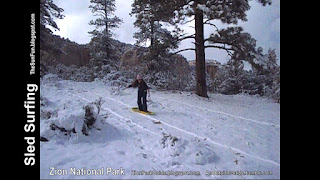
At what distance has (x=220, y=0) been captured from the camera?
28.4ft

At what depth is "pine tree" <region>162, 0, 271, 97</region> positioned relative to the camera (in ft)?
27.9

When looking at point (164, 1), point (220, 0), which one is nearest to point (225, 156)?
point (220, 0)

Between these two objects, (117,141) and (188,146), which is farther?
(117,141)

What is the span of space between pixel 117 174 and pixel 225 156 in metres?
2.06

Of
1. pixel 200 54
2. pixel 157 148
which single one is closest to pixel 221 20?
pixel 200 54

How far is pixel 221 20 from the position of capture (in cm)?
958

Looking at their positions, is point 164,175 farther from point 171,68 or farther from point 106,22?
point 106,22

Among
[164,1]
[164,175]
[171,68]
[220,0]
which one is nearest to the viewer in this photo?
[164,175]

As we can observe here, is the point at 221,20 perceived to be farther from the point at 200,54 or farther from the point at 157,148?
the point at 157,148

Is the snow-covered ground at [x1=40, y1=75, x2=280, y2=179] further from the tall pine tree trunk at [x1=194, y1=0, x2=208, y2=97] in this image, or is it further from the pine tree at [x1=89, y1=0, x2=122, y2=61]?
the pine tree at [x1=89, y1=0, x2=122, y2=61]
